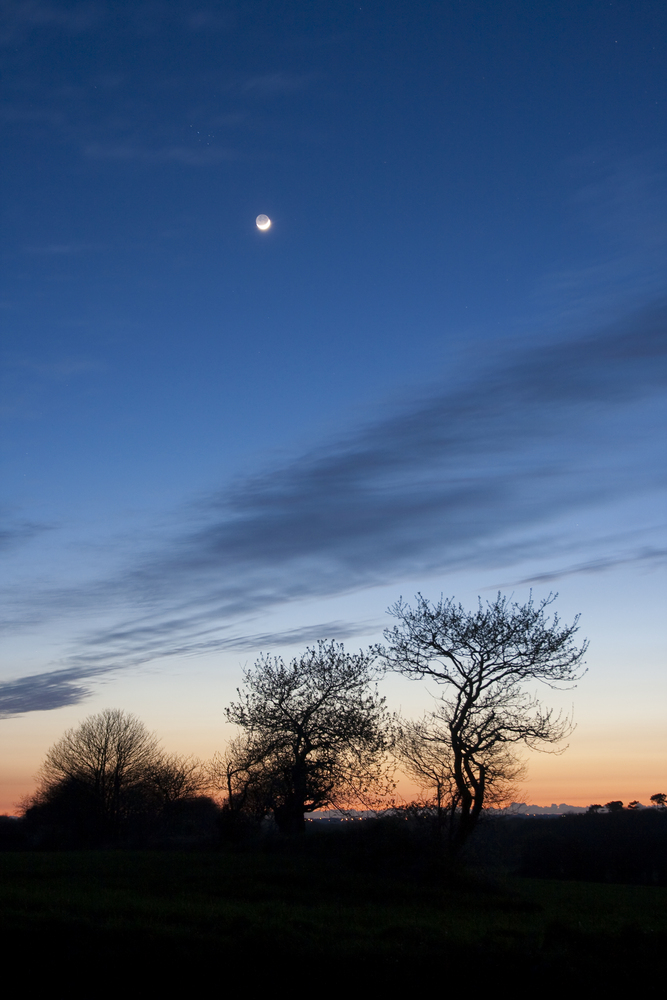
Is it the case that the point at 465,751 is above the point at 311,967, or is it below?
above

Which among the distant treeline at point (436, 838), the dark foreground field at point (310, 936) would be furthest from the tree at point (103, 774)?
the dark foreground field at point (310, 936)

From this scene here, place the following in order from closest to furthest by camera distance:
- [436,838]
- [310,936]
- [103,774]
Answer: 1. [310,936]
2. [436,838]
3. [103,774]

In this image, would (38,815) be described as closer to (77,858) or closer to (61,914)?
(77,858)

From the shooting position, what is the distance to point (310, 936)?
42.2 ft

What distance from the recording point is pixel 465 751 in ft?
86.9

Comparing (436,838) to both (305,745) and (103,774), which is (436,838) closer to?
(305,745)

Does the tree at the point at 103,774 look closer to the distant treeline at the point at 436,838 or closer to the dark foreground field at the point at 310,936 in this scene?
the distant treeline at the point at 436,838

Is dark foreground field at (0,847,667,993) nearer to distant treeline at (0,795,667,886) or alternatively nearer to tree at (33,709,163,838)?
distant treeline at (0,795,667,886)

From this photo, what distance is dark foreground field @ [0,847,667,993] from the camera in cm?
1184

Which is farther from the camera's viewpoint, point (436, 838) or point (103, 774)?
point (103, 774)

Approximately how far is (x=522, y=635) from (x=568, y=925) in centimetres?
1451

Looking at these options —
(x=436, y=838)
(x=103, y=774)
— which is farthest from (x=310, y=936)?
(x=103, y=774)

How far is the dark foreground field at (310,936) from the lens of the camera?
1184 cm

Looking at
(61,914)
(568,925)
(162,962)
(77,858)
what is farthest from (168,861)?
(568,925)
